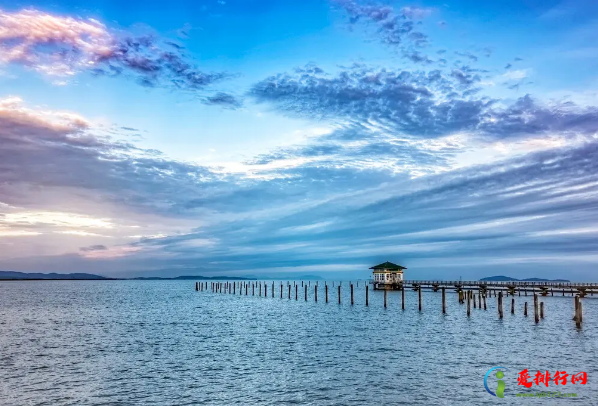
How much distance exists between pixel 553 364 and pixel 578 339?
1341cm

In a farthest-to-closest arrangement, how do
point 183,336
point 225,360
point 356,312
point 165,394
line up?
point 356,312 → point 183,336 → point 225,360 → point 165,394

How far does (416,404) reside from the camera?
73.6 feet

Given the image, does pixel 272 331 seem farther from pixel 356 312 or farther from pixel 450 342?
pixel 356 312

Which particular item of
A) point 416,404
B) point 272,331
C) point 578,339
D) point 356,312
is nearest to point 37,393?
point 416,404

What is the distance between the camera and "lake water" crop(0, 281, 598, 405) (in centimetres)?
2427

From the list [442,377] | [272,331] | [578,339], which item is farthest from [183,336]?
[578,339]

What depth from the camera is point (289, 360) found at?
110 feet

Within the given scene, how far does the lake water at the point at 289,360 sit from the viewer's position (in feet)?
79.6

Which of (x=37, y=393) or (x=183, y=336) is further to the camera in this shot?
(x=183, y=336)

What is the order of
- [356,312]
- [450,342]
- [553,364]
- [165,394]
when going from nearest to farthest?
[165,394] < [553,364] < [450,342] < [356,312]

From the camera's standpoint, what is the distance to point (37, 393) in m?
24.7

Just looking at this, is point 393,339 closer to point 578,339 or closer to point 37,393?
point 578,339

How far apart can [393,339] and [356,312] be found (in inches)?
1101

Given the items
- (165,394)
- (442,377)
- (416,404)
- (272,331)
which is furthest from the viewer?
(272,331)
